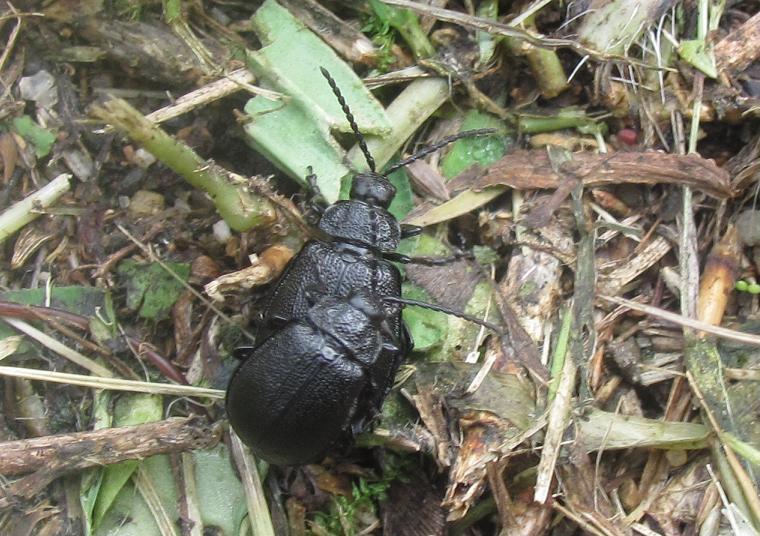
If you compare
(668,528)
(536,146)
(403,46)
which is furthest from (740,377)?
(403,46)

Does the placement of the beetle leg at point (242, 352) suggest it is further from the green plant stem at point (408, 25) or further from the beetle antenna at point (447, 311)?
the green plant stem at point (408, 25)

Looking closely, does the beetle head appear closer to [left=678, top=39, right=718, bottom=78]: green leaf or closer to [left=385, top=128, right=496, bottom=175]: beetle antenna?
[left=385, top=128, right=496, bottom=175]: beetle antenna

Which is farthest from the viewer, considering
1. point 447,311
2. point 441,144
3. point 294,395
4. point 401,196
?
point 401,196

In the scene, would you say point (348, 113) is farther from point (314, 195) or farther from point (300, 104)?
point (314, 195)

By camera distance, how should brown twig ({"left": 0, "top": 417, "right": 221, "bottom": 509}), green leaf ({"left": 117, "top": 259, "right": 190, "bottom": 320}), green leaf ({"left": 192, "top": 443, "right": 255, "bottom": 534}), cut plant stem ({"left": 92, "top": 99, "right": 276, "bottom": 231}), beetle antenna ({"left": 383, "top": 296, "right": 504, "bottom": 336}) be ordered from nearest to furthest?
cut plant stem ({"left": 92, "top": 99, "right": 276, "bottom": 231}) → brown twig ({"left": 0, "top": 417, "right": 221, "bottom": 509}) → beetle antenna ({"left": 383, "top": 296, "right": 504, "bottom": 336}) → green leaf ({"left": 192, "top": 443, "right": 255, "bottom": 534}) → green leaf ({"left": 117, "top": 259, "right": 190, "bottom": 320})

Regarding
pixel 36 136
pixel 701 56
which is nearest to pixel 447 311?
pixel 701 56

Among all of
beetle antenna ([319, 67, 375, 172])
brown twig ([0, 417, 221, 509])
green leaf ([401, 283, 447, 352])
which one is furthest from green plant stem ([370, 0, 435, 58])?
brown twig ([0, 417, 221, 509])
